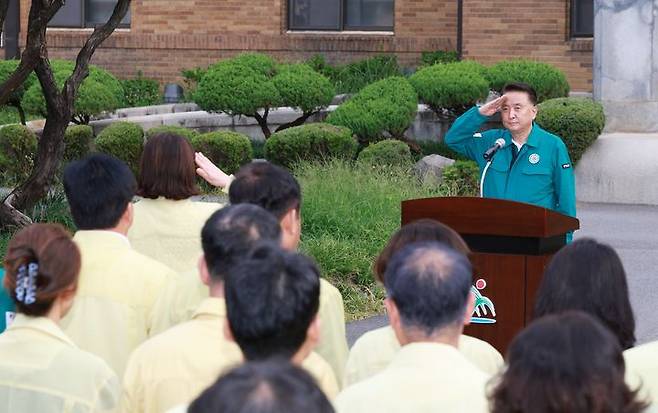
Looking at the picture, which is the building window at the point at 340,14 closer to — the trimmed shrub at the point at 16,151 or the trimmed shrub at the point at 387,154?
the trimmed shrub at the point at 387,154

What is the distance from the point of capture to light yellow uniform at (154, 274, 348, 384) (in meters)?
5.07

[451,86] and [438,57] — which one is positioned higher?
[438,57]

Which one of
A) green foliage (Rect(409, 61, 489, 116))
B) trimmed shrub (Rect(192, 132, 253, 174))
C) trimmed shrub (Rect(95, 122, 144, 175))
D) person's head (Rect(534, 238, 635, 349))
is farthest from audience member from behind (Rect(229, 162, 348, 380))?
green foliage (Rect(409, 61, 489, 116))

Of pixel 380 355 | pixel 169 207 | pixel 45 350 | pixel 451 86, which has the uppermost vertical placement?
pixel 451 86

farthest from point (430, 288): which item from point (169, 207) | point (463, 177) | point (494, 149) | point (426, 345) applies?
point (463, 177)

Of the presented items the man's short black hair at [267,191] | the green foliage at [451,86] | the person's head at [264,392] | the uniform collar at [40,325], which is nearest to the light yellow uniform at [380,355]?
the man's short black hair at [267,191]

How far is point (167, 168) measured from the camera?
20.4 ft

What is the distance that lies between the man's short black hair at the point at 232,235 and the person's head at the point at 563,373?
1343 mm

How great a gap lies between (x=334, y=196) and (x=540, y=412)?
32.6ft

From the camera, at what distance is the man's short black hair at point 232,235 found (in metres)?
4.43

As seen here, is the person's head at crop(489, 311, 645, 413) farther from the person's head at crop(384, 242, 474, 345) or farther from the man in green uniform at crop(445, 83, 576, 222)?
the man in green uniform at crop(445, 83, 576, 222)

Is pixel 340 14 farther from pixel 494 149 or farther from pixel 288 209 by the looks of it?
pixel 288 209

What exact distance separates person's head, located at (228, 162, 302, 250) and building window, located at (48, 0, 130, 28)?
63.1ft

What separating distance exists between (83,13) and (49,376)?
20.5m
